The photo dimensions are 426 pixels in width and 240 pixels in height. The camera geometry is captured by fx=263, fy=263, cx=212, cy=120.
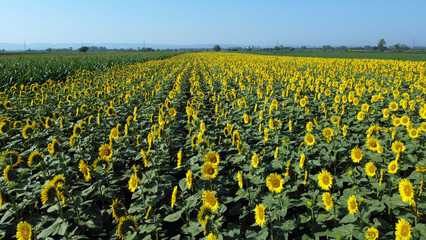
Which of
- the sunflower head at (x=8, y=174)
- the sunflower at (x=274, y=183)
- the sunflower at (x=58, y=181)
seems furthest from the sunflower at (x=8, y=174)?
the sunflower at (x=274, y=183)

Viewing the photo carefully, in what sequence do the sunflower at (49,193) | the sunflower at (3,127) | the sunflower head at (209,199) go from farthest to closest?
the sunflower at (3,127) → the sunflower at (49,193) → the sunflower head at (209,199)

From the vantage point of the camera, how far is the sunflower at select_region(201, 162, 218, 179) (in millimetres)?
2887

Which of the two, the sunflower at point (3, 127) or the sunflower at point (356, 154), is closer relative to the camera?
the sunflower at point (356, 154)

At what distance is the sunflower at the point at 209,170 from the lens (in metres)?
2.89

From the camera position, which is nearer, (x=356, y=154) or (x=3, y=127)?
(x=356, y=154)

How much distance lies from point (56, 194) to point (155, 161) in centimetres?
122

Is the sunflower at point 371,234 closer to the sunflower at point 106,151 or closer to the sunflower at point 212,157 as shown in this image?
the sunflower at point 212,157

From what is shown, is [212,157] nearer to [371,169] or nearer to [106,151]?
[106,151]

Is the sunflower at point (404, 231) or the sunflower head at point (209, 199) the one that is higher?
the sunflower head at point (209, 199)

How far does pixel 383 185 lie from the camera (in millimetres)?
3006

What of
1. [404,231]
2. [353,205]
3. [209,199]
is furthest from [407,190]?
[209,199]

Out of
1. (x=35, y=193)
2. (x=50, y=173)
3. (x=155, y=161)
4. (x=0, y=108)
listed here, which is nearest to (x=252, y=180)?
(x=155, y=161)

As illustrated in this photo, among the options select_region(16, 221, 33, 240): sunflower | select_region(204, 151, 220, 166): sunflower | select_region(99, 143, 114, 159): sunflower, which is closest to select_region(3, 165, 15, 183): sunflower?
select_region(16, 221, 33, 240): sunflower

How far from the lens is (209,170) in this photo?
2930mm
